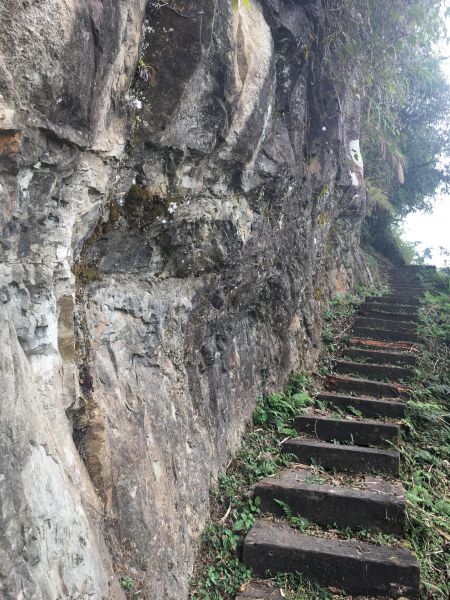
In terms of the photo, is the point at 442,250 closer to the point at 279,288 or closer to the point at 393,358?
the point at 393,358

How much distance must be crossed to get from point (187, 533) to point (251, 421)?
6.55 ft

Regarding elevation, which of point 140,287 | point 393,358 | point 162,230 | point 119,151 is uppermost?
point 119,151

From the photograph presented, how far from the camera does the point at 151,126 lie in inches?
129

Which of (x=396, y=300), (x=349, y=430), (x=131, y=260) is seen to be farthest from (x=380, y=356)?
(x=131, y=260)

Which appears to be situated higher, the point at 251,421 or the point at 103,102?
the point at 103,102

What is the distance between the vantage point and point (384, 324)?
926cm

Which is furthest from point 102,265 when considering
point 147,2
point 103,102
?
point 147,2

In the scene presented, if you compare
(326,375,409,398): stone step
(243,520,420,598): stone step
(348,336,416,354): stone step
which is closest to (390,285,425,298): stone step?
(348,336,416,354): stone step

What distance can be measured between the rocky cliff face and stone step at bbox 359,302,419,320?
4.67 meters

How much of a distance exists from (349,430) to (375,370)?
1856 millimetres

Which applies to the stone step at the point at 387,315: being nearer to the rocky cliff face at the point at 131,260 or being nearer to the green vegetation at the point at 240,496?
the green vegetation at the point at 240,496

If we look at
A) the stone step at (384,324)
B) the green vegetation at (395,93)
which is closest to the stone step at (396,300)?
the stone step at (384,324)

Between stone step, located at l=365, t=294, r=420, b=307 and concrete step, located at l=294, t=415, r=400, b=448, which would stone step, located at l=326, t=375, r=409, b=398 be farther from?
stone step, located at l=365, t=294, r=420, b=307

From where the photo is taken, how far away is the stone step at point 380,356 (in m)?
7.75
